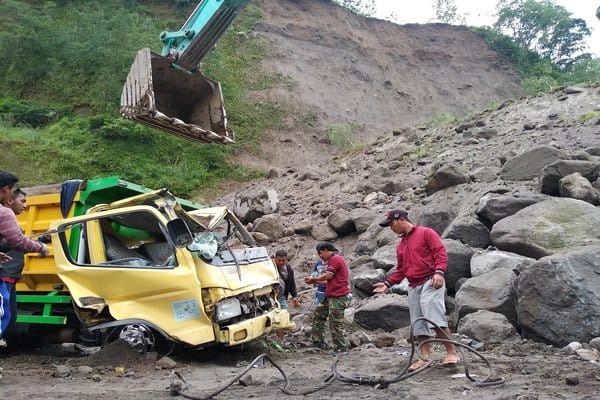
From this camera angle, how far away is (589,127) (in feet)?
41.7

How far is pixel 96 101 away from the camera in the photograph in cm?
2338

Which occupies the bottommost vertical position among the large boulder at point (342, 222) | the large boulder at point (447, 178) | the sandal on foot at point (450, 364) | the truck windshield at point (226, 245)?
the large boulder at point (342, 222)

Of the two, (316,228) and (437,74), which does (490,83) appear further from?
(316,228)

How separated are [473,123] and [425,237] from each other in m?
12.4

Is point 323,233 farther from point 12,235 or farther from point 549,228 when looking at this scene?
point 12,235

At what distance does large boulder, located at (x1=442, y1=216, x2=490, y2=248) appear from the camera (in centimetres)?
865

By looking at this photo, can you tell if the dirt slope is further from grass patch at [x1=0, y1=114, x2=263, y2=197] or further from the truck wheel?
the truck wheel

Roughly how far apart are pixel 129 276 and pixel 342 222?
687 cm

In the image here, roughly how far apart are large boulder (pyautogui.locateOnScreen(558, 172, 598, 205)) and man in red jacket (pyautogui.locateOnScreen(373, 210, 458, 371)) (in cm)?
454

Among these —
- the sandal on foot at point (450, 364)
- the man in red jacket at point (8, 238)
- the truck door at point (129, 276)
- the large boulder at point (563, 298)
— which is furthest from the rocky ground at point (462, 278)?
the man in red jacket at point (8, 238)

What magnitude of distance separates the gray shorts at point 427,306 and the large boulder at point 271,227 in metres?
7.36

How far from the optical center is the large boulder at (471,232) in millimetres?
8648

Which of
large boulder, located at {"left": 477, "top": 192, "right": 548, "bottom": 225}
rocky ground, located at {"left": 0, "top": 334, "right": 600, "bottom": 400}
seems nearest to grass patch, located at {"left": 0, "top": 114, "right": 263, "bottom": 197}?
large boulder, located at {"left": 477, "top": 192, "right": 548, "bottom": 225}

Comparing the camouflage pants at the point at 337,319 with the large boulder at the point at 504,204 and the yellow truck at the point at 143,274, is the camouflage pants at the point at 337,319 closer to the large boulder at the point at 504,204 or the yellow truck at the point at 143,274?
the yellow truck at the point at 143,274
